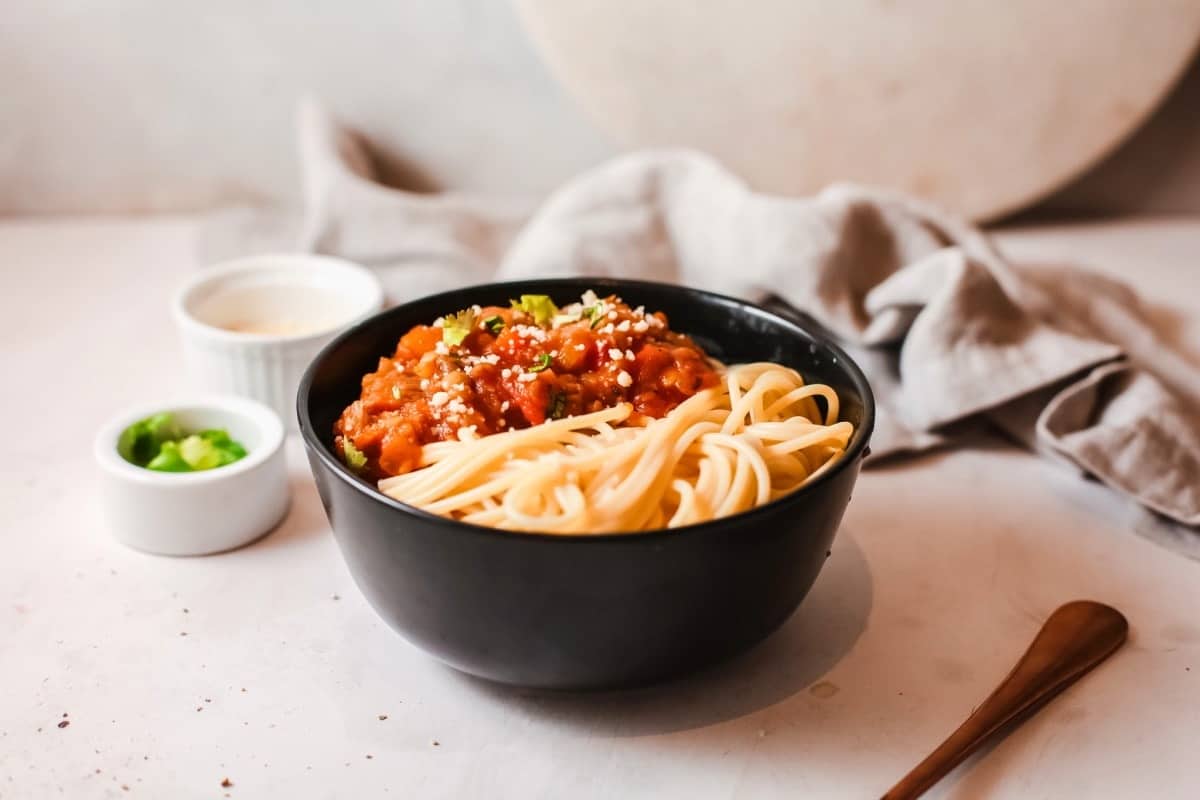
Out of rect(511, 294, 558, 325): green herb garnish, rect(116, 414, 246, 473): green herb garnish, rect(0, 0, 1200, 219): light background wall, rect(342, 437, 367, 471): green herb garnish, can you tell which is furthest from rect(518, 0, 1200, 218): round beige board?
rect(342, 437, 367, 471): green herb garnish

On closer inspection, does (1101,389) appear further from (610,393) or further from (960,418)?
(610,393)

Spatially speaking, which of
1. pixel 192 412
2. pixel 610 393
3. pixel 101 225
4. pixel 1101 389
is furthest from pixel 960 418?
pixel 101 225

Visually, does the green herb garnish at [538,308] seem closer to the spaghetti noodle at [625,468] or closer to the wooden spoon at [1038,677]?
the spaghetti noodle at [625,468]

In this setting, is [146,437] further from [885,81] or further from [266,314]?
[885,81]

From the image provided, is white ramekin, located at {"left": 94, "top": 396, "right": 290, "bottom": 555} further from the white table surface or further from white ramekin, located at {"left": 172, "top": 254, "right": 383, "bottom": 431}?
white ramekin, located at {"left": 172, "top": 254, "right": 383, "bottom": 431}

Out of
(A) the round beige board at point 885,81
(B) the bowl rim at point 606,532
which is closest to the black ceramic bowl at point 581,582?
(B) the bowl rim at point 606,532
